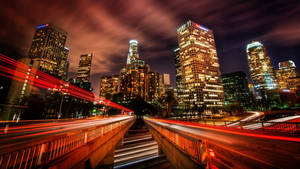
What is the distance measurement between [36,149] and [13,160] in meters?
0.73

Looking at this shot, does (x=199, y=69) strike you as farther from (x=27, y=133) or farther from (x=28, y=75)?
(x=27, y=133)

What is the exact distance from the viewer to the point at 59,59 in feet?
555

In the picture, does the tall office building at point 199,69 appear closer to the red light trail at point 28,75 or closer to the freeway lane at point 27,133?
the red light trail at point 28,75

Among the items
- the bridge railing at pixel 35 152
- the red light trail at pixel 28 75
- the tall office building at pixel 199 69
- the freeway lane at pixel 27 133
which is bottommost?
the freeway lane at pixel 27 133

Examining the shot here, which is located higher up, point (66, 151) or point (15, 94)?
point (15, 94)

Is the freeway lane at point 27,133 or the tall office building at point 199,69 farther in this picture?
the tall office building at point 199,69

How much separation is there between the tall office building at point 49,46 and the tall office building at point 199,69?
6734 inches

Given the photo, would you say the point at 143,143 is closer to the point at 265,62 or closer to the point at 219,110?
the point at 219,110

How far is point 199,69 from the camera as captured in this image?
414 feet

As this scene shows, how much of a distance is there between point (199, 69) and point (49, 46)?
20933cm

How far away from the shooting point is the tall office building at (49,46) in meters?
155

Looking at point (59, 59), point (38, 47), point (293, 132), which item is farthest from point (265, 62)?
point (38, 47)

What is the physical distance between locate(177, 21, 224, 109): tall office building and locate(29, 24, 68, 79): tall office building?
171034mm

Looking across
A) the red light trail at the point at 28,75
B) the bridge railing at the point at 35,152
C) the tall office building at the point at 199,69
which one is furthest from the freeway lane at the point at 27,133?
the tall office building at the point at 199,69
